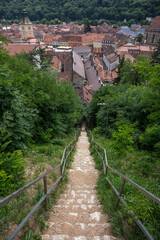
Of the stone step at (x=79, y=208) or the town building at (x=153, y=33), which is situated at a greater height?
the town building at (x=153, y=33)

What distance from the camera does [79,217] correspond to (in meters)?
3.78

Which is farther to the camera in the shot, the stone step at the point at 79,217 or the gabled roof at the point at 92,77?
the gabled roof at the point at 92,77

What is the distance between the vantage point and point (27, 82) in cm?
914

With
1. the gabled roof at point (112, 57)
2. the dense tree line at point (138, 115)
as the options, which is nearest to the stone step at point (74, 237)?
the dense tree line at point (138, 115)

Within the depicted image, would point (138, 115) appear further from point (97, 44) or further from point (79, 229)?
point (97, 44)

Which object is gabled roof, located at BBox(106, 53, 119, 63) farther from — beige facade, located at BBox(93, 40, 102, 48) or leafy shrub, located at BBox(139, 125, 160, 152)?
leafy shrub, located at BBox(139, 125, 160, 152)

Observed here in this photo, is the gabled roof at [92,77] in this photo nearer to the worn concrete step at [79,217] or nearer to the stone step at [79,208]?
the stone step at [79,208]

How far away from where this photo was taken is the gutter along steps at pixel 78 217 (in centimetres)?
315

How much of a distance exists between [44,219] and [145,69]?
8.02 meters

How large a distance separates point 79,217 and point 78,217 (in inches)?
1.0

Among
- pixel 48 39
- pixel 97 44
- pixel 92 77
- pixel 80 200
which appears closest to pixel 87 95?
pixel 92 77

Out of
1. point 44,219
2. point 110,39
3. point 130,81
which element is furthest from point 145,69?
point 110,39

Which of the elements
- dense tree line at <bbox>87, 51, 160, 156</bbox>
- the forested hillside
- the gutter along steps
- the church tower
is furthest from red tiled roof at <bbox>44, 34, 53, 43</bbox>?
the gutter along steps

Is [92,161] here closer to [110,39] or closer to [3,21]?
[110,39]
